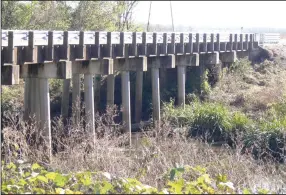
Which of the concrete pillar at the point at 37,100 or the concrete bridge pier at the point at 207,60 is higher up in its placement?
the concrete bridge pier at the point at 207,60

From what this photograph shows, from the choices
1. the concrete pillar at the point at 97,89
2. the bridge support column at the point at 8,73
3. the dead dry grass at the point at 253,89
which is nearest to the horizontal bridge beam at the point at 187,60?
the dead dry grass at the point at 253,89

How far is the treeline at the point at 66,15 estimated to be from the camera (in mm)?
33781

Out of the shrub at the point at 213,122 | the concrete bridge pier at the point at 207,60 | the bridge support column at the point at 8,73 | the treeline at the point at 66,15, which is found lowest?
the shrub at the point at 213,122

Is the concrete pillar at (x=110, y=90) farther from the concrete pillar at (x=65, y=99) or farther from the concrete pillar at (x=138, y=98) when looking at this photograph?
the concrete pillar at (x=65, y=99)

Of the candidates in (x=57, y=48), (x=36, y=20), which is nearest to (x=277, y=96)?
(x=57, y=48)

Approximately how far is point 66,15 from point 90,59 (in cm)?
1665

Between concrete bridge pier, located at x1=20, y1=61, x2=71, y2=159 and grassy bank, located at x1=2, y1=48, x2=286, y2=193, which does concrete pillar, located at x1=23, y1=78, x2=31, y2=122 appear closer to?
grassy bank, located at x1=2, y1=48, x2=286, y2=193

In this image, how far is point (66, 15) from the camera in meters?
37.8

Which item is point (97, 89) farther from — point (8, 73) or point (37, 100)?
point (8, 73)

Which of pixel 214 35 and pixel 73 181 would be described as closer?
pixel 73 181

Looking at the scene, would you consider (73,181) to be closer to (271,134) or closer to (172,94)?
(271,134)

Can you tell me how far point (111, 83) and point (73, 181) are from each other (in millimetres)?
19060

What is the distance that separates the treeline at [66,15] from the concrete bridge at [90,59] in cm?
735

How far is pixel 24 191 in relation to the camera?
26.7 feet
